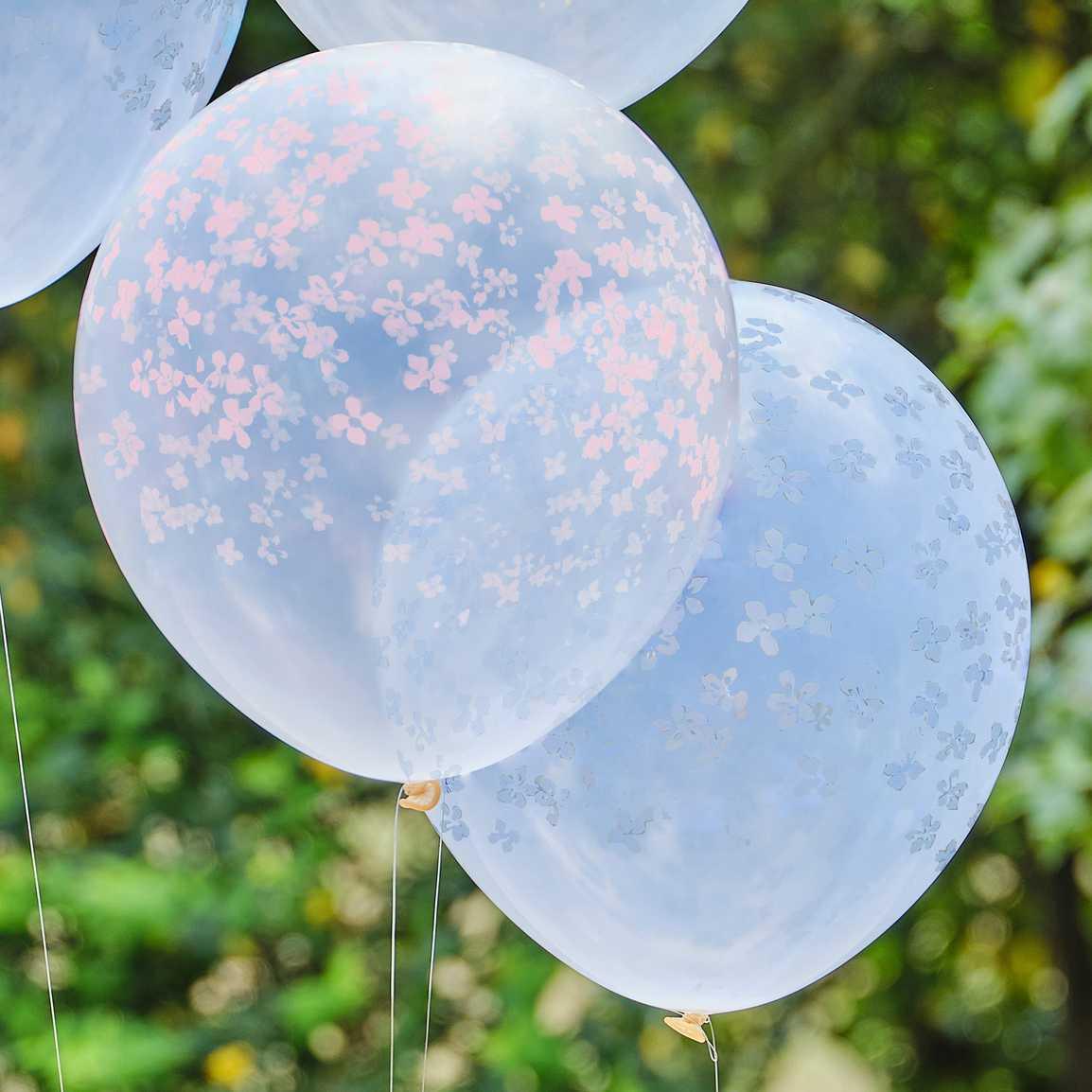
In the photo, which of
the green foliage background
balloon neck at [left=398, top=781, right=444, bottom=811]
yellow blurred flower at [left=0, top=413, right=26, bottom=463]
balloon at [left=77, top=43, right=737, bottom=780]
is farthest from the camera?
yellow blurred flower at [left=0, top=413, right=26, bottom=463]

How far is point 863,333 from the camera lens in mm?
829

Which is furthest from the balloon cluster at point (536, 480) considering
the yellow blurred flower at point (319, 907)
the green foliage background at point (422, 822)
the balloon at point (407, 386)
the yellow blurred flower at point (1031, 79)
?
the yellow blurred flower at point (1031, 79)

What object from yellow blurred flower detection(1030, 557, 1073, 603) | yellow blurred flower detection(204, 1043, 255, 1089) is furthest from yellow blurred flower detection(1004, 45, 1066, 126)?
yellow blurred flower detection(204, 1043, 255, 1089)

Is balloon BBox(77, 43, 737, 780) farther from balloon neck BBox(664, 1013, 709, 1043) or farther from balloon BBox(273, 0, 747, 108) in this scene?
balloon neck BBox(664, 1013, 709, 1043)

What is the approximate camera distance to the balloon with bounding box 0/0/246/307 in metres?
0.69

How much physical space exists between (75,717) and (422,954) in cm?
53

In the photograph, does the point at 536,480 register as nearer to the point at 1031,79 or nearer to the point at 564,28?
the point at 564,28

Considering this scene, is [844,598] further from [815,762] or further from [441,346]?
[441,346]

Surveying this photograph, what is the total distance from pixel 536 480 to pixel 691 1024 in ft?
1.19

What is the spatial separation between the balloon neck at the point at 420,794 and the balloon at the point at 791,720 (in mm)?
60

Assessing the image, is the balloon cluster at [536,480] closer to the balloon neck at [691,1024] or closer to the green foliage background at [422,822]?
the balloon neck at [691,1024]

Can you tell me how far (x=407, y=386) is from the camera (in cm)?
61

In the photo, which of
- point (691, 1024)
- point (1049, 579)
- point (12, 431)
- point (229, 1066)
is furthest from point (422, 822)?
point (691, 1024)

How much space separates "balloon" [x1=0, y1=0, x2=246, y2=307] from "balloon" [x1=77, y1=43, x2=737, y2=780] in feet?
0.24
